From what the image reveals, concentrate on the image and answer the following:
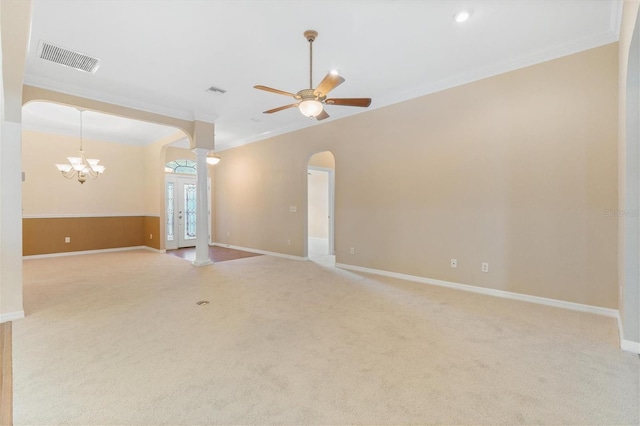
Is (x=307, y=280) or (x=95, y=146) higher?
(x=95, y=146)

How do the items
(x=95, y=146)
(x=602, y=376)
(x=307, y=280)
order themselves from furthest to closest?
(x=95, y=146) < (x=307, y=280) < (x=602, y=376)

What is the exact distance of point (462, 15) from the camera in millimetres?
2736

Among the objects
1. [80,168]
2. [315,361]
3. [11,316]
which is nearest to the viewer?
[315,361]

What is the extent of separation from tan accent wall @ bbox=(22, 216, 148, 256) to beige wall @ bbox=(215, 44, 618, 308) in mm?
6105

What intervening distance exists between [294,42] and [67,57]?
2.73 metres

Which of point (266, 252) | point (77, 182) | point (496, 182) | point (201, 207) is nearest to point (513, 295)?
point (496, 182)

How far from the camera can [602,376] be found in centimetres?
205

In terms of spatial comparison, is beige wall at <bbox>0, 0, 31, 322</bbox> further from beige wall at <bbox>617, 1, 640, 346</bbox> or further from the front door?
beige wall at <bbox>617, 1, 640, 346</bbox>

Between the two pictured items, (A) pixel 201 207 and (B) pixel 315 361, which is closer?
(B) pixel 315 361

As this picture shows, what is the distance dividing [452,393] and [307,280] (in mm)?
3056

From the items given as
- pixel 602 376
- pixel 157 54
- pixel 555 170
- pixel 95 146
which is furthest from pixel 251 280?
pixel 95 146

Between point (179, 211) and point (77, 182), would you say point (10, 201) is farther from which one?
point (179, 211)

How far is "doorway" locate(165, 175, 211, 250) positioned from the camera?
27.0 feet

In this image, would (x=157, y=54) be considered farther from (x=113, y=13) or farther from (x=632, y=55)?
(x=632, y=55)
